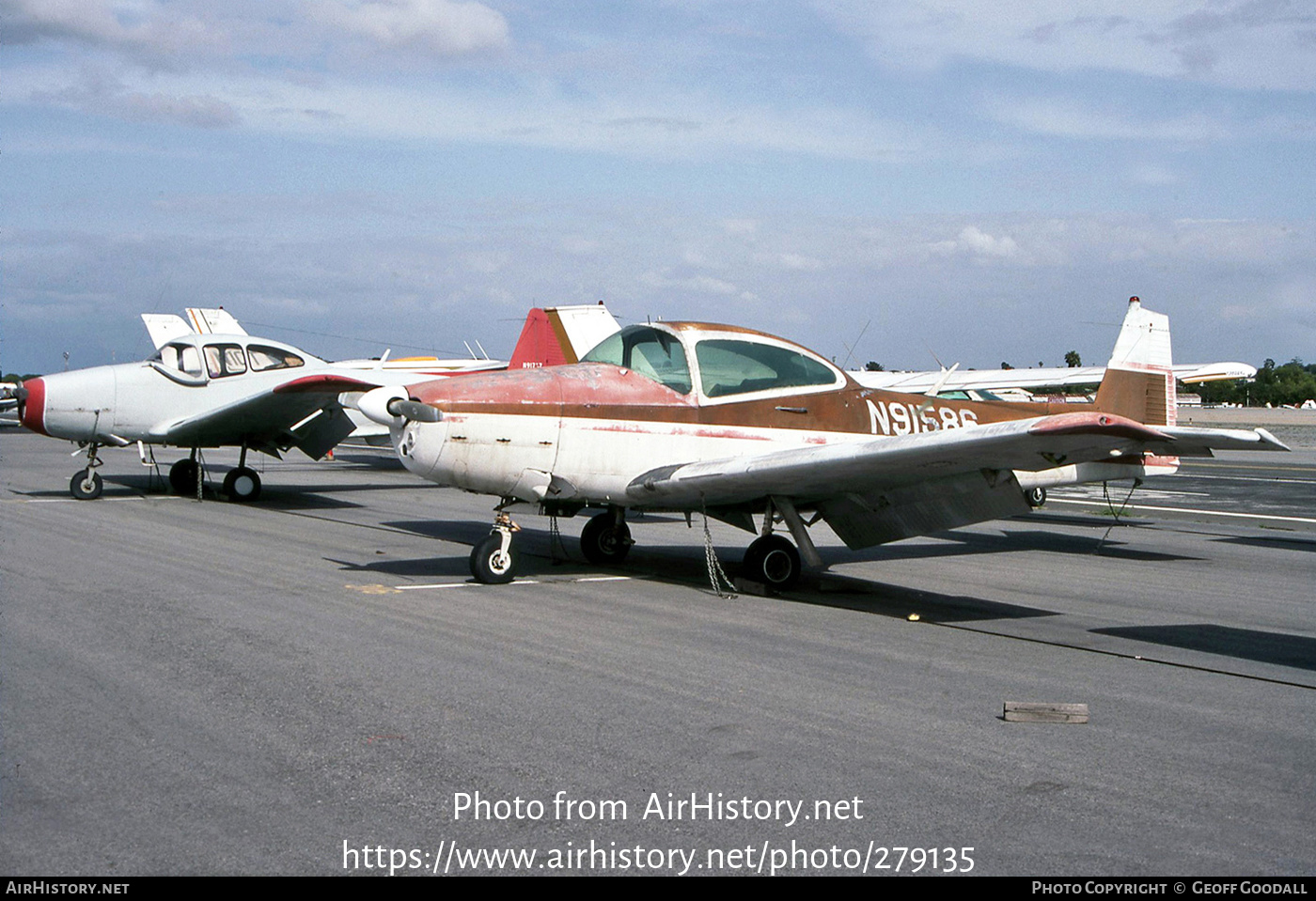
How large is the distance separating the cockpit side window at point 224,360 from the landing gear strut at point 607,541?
9113 mm

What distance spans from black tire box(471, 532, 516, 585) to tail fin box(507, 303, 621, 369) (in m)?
18.8

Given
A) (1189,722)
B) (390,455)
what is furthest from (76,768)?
(390,455)

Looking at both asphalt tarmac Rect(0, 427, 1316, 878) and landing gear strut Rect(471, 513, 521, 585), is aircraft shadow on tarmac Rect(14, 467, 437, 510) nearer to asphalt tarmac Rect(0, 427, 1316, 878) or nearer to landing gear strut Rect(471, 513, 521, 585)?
asphalt tarmac Rect(0, 427, 1316, 878)

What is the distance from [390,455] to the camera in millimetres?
30562

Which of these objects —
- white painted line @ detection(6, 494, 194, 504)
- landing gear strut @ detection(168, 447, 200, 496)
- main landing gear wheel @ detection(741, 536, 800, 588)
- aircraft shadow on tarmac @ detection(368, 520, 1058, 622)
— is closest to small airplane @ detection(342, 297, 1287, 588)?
main landing gear wheel @ detection(741, 536, 800, 588)

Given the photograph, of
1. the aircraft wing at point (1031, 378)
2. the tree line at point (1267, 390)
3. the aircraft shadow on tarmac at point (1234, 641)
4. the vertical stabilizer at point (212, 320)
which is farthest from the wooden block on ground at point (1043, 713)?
the tree line at point (1267, 390)

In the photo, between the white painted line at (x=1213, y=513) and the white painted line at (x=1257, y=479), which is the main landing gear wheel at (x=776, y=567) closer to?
the white painted line at (x=1213, y=513)

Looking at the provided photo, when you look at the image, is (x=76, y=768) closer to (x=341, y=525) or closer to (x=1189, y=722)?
(x=1189, y=722)

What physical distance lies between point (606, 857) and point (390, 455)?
28.1m

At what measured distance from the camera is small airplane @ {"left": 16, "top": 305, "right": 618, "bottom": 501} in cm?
1578

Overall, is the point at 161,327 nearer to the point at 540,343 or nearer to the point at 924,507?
the point at 540,343

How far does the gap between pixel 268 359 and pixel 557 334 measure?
37.1 ft

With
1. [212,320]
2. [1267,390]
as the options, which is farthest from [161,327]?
[1267,390]

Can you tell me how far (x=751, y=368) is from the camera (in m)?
9.56
